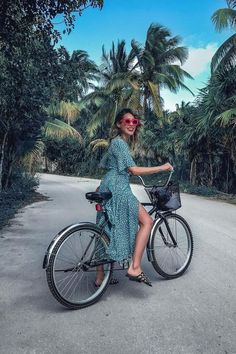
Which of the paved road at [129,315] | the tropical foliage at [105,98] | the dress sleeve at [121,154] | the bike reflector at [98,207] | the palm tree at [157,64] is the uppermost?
the palm tree at [157,64]

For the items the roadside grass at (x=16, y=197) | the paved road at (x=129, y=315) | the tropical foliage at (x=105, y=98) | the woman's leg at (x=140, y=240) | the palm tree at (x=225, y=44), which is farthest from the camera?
the palm tree at (x=225, y=44)

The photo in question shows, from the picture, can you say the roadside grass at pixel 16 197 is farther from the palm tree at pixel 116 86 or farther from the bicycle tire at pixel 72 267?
the palm tree at pixel 116 86

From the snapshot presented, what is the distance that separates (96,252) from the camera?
372cm

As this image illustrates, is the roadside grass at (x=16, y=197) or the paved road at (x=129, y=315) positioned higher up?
the roadside grass at (x=16, y=197)

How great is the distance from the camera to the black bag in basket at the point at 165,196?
13.8ft

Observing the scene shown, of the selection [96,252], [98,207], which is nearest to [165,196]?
[98,207]

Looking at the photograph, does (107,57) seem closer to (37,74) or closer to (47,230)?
(37,74)

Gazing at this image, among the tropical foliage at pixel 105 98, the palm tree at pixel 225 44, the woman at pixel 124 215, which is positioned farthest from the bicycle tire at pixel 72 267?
the palm tree at pixel 225 44

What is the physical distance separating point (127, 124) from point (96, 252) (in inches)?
54.7

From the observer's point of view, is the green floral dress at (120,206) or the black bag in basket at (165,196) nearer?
the green floral dress at (120,206)

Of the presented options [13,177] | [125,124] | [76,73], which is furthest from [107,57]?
[125,124]

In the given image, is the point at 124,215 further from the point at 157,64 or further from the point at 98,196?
the point at 157,64

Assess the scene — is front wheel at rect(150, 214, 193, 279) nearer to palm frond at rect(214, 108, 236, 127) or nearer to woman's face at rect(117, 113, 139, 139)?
woman's face at rect(117, 113, 139, 139)

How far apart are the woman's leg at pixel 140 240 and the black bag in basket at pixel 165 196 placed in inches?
15.3
